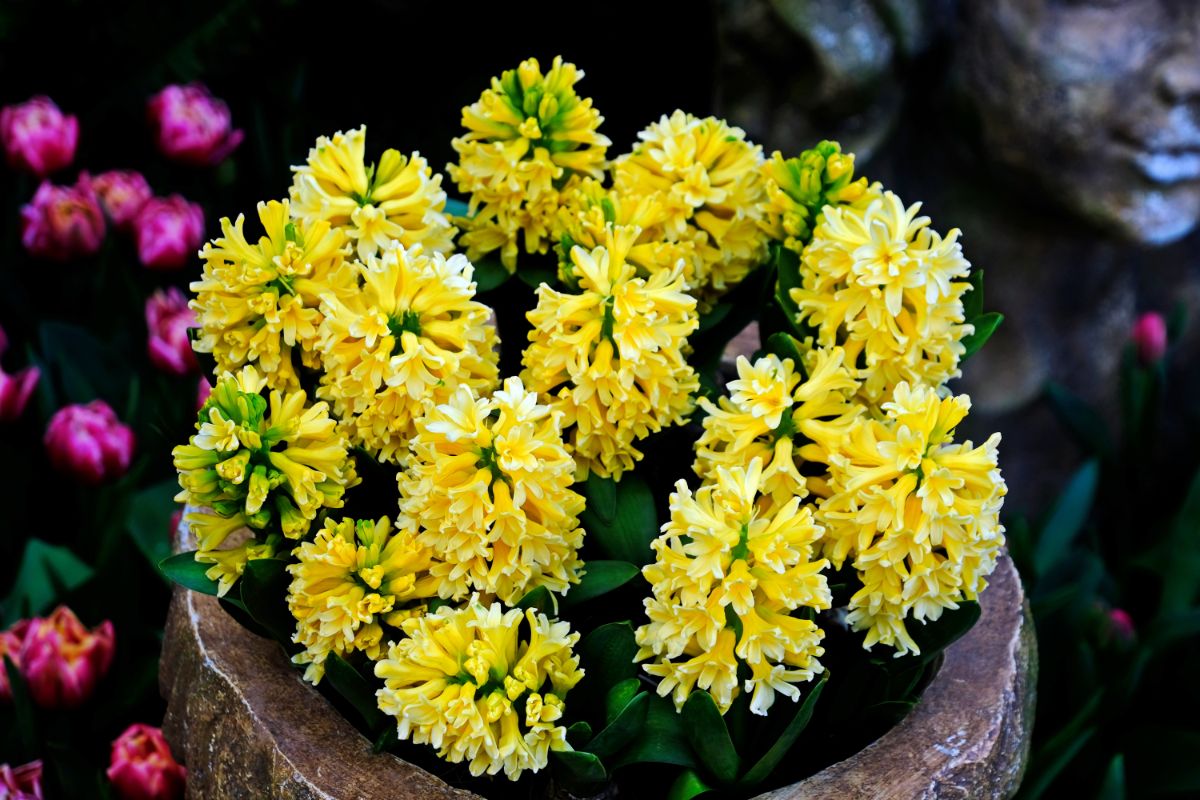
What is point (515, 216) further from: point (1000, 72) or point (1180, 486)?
point (1180, 486)

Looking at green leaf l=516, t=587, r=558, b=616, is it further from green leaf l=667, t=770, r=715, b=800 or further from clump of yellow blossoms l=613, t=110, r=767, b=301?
clump of yellow blossoms l=613, t=110, r=767, b=301

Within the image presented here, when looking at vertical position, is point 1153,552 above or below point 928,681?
below

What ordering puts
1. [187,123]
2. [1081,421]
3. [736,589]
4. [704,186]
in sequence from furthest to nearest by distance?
[1081,421], [187,123], [704,186], [736,589]

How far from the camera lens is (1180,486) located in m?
2.14

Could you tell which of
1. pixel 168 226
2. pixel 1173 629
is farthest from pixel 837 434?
pixel 168 226

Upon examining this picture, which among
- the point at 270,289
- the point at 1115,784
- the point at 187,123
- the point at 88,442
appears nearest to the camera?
the point at 270,289

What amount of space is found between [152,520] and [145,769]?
379 millimetres

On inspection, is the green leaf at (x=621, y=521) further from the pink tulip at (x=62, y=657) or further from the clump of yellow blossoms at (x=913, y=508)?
the pink tulip at (x=62, y=657)

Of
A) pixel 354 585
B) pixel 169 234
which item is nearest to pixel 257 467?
pixel 354 585

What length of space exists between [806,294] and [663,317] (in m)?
0.13

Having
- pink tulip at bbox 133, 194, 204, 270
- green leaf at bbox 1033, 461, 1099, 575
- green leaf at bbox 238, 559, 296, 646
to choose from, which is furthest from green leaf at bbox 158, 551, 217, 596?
green leaf at bbox 1033, 461, 1099, 575

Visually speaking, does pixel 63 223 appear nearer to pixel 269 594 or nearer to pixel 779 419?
pixel 269 594

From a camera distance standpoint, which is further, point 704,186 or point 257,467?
point 704,186

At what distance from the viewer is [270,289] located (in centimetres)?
90
